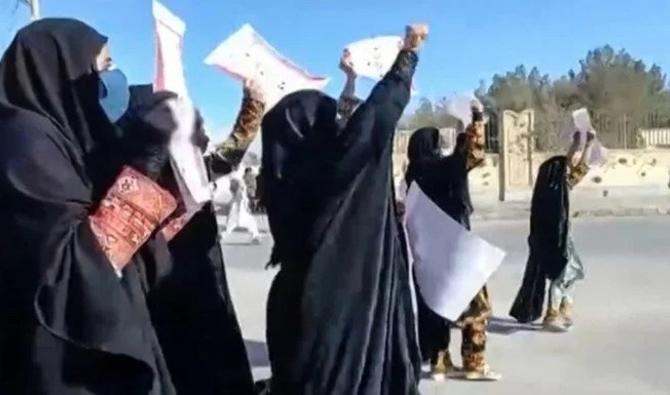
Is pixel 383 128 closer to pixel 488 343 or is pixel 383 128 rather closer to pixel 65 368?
pixel 65 368

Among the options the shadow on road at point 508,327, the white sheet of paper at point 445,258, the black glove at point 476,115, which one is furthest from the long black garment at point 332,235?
the shadow on road at point 508,327

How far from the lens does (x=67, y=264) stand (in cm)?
280

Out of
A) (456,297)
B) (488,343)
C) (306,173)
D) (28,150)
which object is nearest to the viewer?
(28,150)

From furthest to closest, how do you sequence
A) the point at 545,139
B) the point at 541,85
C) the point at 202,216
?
the point at 541,85 → the point at 545,139 → the point at 202,216

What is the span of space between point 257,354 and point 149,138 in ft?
18.2

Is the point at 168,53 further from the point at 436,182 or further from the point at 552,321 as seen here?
the point at 552,321

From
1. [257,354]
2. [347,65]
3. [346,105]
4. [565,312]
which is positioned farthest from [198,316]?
[565,312]

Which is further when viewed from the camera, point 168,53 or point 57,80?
point 168,53

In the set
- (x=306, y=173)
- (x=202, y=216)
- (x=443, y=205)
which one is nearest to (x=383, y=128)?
(x=306, y=173)

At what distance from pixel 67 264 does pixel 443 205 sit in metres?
4.68

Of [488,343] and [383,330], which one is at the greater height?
[383,330]

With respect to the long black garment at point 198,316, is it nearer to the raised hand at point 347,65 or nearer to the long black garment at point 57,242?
the long black garment at point 57,242

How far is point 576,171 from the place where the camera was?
9711mm

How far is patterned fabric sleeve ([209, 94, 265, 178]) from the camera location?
4133mm
